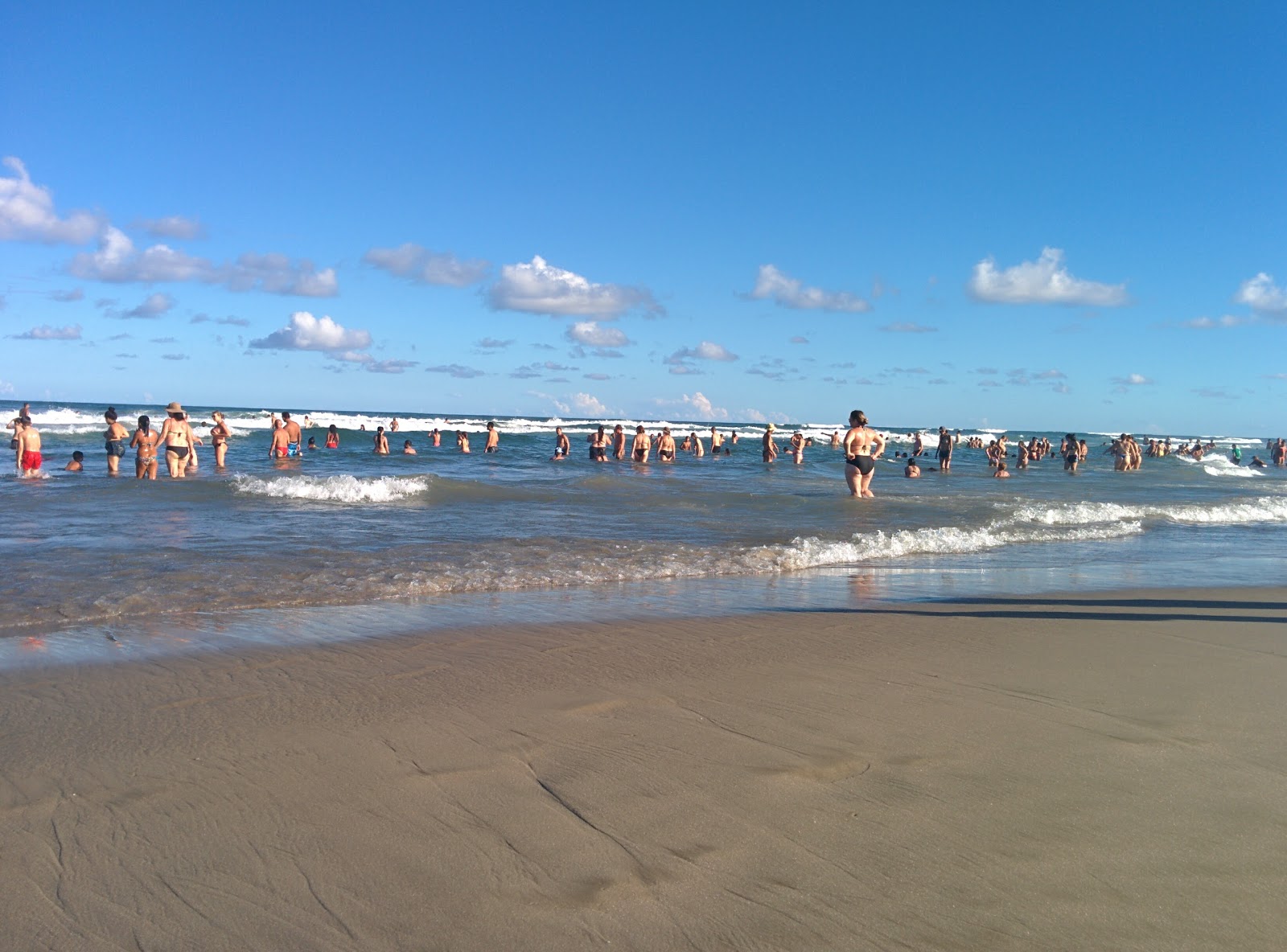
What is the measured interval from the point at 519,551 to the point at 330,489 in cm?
797

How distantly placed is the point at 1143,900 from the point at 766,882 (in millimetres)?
1029

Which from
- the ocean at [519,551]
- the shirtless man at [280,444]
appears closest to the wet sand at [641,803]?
the ocean at [519,551]

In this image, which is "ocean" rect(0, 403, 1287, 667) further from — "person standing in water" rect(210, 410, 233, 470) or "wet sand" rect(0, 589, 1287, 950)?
"wet sand" rect(0, 589, 1287, 950)

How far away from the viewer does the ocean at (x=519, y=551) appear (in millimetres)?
6758

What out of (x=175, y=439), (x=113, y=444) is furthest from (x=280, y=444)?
(x=175, y=439)

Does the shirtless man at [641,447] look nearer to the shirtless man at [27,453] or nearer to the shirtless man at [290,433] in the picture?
the shirtless man at [290,433]

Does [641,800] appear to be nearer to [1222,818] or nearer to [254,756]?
[254,756]

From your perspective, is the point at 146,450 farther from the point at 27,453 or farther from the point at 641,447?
the point at 641,447

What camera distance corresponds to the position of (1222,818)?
3053 millimetres

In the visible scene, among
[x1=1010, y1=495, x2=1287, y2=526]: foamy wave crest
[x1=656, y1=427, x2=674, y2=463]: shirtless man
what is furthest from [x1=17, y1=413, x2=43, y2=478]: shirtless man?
[x1=656, y1=427, x2=674, y2=463]: shirtless man

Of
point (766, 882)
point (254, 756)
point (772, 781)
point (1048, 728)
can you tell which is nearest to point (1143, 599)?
point (1048, 728)

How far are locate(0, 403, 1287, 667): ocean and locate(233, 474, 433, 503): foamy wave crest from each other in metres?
0.06

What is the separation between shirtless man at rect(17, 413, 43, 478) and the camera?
1859 cm

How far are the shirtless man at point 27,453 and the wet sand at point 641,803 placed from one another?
54.6 ft
